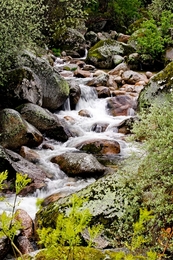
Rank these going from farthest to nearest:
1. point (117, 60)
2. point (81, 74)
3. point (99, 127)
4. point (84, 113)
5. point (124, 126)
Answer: point (117, 60), point (81, 74), point (84, 113), point (99, 127), point (124, 126)

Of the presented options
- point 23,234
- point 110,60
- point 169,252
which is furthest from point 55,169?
point 110,60

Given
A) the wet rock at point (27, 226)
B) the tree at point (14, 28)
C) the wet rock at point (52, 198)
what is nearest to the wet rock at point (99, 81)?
the tree at point (14, 28)

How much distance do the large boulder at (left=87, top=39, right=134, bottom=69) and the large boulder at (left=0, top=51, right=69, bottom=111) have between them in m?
8.32

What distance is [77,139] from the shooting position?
36.6ft

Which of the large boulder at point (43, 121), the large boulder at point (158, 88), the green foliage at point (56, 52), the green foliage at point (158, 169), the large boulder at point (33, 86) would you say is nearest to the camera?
the green foliage at point (158, 169)

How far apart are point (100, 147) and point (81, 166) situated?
181 centimetres

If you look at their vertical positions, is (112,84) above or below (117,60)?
below

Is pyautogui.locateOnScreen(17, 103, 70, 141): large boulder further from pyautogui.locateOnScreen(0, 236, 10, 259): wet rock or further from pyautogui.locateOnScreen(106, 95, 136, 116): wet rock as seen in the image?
pyautogui.locateOnScreen(0, 236, 10, 259): wet rock

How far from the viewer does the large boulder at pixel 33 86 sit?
1097 cm

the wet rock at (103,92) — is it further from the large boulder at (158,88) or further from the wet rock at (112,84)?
the large boulder at (158,88)

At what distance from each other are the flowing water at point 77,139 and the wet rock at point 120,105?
27cm

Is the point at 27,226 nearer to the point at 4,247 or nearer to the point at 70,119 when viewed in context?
the point at 4,247

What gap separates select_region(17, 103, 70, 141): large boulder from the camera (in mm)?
10742

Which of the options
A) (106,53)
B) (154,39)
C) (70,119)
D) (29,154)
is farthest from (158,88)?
(106,53)
